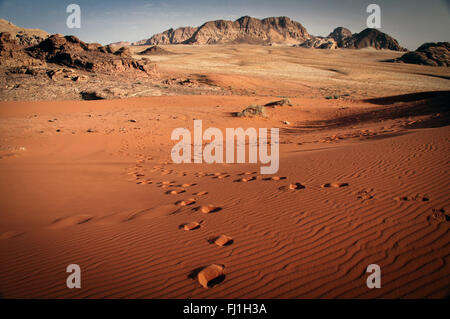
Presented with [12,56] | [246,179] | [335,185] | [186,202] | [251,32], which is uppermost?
[251,32]

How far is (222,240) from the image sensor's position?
9.93 feet

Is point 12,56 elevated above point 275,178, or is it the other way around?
point 12,56

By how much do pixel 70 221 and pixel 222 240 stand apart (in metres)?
2.75

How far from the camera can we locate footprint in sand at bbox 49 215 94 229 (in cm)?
374

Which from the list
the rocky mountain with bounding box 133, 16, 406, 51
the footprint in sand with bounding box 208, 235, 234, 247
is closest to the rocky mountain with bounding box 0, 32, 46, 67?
the footprint in sand with bounding box 208, 235, 234, 247

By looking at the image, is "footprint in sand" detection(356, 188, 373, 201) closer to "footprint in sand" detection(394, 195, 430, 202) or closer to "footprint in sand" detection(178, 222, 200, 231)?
"footprint in sand" detection(394, 195, 430, 202)

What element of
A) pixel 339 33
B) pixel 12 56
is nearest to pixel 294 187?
pixel 12 56

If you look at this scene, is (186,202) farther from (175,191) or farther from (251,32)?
(251,32)

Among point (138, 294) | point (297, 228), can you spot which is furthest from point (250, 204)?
point (138, 294)

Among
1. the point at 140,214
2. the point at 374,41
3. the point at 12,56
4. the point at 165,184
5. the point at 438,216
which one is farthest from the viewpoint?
the point at 374,41

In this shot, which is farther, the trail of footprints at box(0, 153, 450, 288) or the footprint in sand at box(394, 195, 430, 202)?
the footprint in sand at box(394, 195, 430, 202)

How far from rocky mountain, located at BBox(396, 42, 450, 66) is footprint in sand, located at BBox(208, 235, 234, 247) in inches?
2558

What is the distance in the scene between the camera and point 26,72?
18.4 m

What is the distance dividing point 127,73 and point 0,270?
23.9 meters
